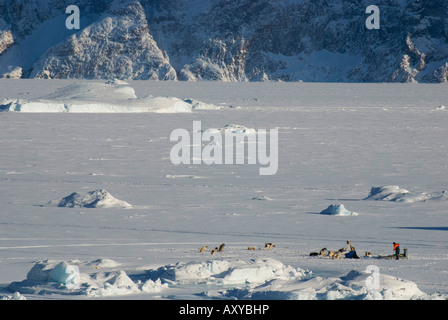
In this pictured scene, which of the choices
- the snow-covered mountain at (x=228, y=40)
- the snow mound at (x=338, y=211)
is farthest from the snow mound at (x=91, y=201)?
the snow-covered mountain at (x=228, y=40)

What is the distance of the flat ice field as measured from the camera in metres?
10.5

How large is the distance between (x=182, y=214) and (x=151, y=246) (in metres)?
3.08

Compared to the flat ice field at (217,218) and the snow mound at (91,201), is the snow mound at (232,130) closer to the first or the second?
the flat ice field at (217,218)

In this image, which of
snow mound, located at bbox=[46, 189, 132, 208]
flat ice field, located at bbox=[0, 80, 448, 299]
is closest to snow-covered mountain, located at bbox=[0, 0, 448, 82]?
flat ice field, located at bbox=[0, 80, 448, 299]

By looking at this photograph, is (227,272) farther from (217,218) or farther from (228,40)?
(228,40)

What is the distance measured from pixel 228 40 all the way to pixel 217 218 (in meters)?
178

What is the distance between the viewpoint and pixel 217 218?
15930 millimetres

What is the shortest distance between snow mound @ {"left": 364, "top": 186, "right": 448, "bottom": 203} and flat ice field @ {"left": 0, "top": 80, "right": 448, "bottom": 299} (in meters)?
0.05

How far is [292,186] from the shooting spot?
2045cm

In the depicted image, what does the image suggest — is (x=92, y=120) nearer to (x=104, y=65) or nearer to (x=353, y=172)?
(x=353, y=172)

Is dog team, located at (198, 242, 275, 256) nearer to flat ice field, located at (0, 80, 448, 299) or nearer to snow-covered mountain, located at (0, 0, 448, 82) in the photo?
flat ice field, located at (0, 80, 448, 299)

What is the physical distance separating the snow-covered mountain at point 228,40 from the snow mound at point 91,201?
154975mm

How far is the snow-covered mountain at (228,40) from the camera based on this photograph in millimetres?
177875
